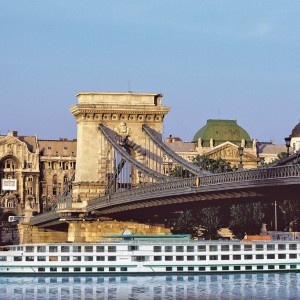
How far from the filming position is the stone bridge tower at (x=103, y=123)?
400ft

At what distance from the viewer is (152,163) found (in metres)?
124

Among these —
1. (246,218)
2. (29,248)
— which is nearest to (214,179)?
(29,248)

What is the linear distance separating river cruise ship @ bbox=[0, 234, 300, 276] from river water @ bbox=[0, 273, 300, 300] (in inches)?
22.5

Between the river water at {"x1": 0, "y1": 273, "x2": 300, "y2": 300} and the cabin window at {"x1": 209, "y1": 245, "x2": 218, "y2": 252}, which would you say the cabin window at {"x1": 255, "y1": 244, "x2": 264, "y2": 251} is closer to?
the river water at {"x1": 0, "y1": 273, "x2": 300, "y2": 300}

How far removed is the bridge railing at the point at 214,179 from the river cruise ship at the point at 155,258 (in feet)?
13.9

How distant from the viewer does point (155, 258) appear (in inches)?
4072

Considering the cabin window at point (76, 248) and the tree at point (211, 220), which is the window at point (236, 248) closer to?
the cabin window at point (76, 248)

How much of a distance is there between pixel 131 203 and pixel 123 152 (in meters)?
10.0

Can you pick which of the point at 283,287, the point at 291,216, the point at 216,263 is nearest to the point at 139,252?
the point at 216,263

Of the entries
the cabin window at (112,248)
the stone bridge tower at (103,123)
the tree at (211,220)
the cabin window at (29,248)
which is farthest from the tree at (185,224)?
the cabin window at (29,248)

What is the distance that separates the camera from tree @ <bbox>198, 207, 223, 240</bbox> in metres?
149

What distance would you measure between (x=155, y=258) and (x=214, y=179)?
10.8m

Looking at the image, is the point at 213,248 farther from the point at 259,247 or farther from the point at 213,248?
the point at 259,247

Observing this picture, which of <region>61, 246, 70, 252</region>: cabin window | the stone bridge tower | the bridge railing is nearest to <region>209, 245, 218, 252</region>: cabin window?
the bridge railing
